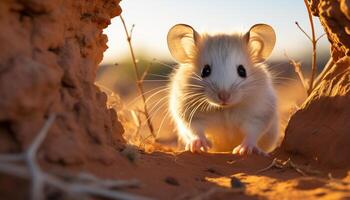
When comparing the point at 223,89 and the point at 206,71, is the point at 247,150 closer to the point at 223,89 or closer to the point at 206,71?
the point at 223,89

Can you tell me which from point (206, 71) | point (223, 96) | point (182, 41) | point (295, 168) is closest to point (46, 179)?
point (295, 168)

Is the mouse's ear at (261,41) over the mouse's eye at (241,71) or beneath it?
over

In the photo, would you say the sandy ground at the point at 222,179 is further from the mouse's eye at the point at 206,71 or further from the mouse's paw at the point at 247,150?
the mouse's eye at the point at 206,71

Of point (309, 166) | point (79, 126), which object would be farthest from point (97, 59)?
point (309, 166)

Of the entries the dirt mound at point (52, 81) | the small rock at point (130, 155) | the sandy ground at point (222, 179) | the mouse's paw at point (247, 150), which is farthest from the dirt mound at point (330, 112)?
the dirt mound at point (52, 81)

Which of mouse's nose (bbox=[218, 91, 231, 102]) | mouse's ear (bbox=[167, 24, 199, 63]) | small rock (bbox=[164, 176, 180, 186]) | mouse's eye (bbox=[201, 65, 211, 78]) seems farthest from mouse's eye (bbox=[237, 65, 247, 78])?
small rock (bbox=[164, 176, 180, 186])

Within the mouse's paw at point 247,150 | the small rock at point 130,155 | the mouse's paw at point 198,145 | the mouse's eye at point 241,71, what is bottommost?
the mouse's paw at point 247,150
